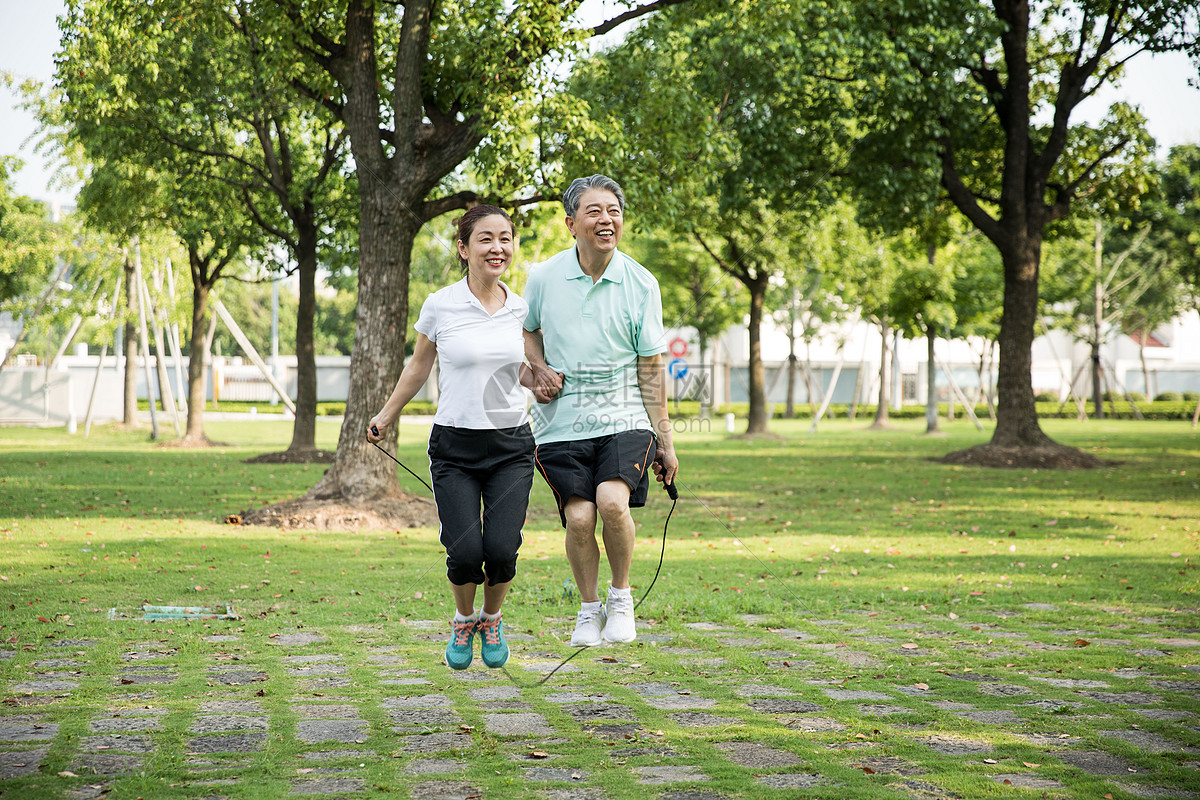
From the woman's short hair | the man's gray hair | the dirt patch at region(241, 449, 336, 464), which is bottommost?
the dirt patch at region(241, 449, 336, 464)

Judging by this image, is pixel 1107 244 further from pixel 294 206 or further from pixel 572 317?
pixel 572 317

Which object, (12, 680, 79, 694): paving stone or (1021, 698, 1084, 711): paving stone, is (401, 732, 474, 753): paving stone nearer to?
(12, 680, 79, 694): paving stone

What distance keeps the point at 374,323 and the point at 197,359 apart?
547 inches

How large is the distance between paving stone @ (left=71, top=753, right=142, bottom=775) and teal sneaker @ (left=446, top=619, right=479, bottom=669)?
61.7 inches

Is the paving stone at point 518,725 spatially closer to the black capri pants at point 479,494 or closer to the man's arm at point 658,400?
the black capri pants at point 479,494

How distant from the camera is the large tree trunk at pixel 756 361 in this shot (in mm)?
29922

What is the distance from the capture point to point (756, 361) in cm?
3019

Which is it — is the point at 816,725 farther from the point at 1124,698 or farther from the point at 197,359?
the point at 197,359

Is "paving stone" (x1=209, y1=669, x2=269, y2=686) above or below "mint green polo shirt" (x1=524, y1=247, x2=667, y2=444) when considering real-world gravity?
below

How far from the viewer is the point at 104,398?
3700 cm

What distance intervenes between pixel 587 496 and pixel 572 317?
86 centimetres

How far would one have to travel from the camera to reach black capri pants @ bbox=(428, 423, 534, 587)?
5129 millimetres

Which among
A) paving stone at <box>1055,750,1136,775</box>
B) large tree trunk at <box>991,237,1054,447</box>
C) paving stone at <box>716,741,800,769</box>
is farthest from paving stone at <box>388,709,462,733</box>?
large tree trunk at <box>991,237,1054,447</box>

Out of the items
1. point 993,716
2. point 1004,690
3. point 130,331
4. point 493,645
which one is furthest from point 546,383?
point 130,331
